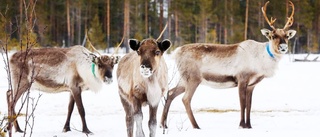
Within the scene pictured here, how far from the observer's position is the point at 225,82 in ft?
27.6

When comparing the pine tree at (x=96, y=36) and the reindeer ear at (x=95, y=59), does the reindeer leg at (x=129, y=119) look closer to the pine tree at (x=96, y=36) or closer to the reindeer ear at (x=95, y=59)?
the reindeer ear at (x=95, y=59)

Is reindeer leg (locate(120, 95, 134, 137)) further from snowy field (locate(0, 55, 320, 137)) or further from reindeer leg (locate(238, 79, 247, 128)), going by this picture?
reindeer leg (locate(238, 79, 247, 128))

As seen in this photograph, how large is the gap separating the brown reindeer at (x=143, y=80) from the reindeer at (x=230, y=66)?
2.47 metres

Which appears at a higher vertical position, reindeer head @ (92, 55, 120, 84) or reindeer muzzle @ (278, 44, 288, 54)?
reindeer muzzle @ (278, 44, 288, 54)

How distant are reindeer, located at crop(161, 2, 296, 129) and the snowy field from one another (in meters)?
0.36

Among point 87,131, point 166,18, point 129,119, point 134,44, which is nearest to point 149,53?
point 134,44

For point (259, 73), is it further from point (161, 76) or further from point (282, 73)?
point (282, 73)

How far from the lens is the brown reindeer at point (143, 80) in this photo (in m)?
4.79

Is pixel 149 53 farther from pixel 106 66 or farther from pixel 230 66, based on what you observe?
pixel 230 66

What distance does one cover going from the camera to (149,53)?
4.78 m

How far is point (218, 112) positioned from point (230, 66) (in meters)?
3.30

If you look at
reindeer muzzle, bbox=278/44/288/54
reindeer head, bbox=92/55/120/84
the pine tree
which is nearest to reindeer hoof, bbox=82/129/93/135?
reindeer head, bbox=92/55/120/84

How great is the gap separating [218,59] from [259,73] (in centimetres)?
80

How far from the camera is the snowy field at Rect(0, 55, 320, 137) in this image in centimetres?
750
